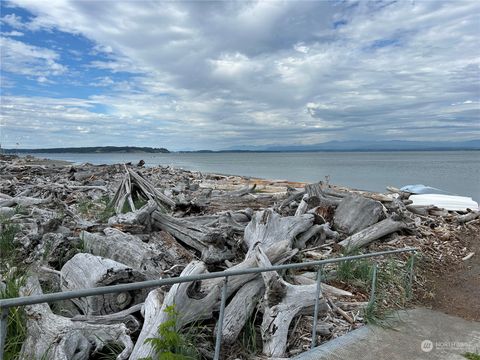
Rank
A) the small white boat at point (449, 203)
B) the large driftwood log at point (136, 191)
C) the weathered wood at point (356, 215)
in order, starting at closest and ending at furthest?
1. the weathered wood at point (356, 215)
2. the large driftwood log at point (136, 191)
3. the small white boat at point (449, 203)

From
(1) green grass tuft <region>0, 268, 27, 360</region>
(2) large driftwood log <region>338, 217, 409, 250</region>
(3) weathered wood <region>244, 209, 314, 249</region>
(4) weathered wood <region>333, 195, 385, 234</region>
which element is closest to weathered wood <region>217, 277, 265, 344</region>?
(3) weathered wood <region>244, 209, 314, 249</region>

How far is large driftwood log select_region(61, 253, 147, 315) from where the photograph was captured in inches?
178

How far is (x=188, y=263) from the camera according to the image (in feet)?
20.8

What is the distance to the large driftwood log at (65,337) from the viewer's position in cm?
343

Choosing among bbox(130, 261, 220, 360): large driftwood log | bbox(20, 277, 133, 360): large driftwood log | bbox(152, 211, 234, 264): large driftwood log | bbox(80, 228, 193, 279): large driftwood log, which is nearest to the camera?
bbox(20, 277, 133, 360): large driftwood log

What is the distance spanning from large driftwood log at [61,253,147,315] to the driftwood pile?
0.01 meters

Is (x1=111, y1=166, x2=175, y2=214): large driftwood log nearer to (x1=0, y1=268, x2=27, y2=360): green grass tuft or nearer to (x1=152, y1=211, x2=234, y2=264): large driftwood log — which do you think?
(x1=152, y1=211, x2=234, y2=264): large driftwood log

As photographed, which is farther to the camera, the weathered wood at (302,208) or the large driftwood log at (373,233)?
the weathered wood at (302,208)

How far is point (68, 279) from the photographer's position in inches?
201

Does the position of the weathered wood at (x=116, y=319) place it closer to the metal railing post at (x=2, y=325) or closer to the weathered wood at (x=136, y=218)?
the metal railing post at (x=2, y=325)

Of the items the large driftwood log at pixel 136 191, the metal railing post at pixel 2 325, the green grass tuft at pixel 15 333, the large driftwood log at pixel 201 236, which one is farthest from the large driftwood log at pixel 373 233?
the metal railing post at pixel 2 325

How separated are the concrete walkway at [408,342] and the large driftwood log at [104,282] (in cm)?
195

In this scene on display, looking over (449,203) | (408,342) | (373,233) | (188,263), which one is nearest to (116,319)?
(188,263)

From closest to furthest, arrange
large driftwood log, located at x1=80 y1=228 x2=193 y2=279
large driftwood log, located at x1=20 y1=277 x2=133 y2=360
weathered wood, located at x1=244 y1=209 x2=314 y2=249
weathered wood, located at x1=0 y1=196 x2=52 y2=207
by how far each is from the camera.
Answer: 1. large driftwood log, located at x1=20 y1=277 x2=133 y2=360
2. large driftwood log, located at x1=80 y1=228 x2=193 y2=279
3. weathered wood, located at x1=244 y1=209 x2=314 y2=249
4. weathered wood, located at x1=0 y1=196 x2=52 y2=207
